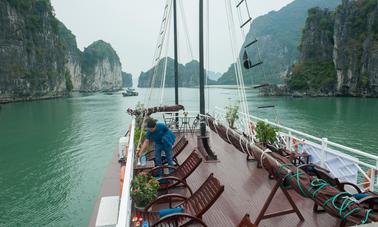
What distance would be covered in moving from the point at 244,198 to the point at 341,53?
79073 millimetres

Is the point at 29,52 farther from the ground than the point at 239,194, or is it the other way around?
the point at 29,52

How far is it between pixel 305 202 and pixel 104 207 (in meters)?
3.64

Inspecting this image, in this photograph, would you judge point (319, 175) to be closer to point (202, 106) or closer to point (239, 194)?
point (239, 194)

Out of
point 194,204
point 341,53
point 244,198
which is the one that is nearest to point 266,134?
point 244,198

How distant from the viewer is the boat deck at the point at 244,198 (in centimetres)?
383

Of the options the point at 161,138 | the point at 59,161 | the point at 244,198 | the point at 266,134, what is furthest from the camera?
the point at 59,161

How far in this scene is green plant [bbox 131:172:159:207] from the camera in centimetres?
370

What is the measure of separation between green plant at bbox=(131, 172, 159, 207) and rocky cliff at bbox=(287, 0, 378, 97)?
70.2 metres

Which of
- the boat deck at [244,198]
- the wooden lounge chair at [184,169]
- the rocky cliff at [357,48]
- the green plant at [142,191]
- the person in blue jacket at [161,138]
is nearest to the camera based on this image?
the green plant at [142,191]

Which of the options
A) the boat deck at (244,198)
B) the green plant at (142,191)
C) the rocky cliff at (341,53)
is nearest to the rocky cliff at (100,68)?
the rocky cliff at (341,53)

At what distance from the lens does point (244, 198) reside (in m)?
4.68

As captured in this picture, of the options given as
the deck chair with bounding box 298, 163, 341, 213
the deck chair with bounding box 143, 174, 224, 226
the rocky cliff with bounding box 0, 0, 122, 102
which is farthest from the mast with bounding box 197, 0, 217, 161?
the rocky cliff with bounding box 0, 0, 122, 102

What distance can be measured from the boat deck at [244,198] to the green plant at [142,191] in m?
0.94

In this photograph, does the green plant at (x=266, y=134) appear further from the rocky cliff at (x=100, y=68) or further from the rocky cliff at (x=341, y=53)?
the rocky cliff at (x=100, y=68)
